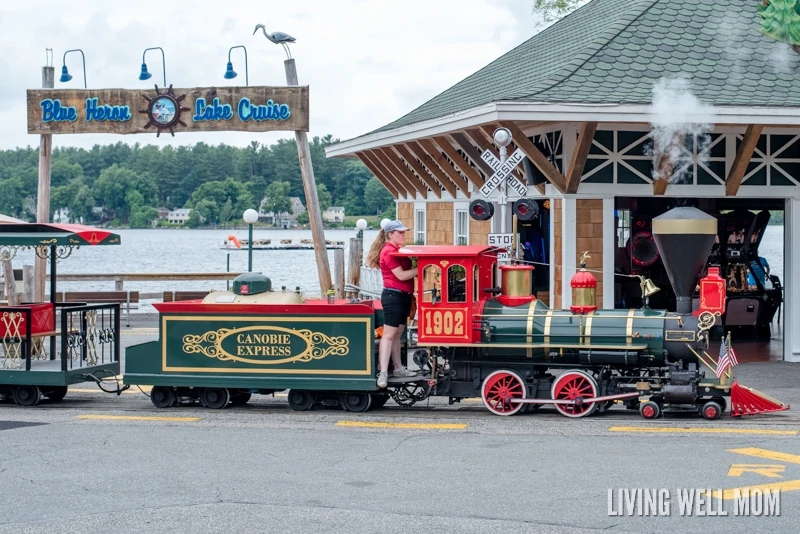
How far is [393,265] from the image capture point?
12.9 m

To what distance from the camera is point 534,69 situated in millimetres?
19219

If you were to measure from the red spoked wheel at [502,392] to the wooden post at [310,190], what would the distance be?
8368 mm

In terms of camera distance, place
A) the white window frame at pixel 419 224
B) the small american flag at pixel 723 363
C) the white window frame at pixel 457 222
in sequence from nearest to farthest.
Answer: the small american flag at pixel 723 363, the white window frame at pixel 457 222, the white window frame at pixel 419 224

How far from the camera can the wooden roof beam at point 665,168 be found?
16734mm

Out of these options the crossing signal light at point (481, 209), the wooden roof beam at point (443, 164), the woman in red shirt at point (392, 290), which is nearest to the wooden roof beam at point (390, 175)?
the wooden roof beam at point (443, 164)

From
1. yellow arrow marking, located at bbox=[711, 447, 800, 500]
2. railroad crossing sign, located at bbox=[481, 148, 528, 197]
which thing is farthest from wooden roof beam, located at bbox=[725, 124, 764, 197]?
yellow arrow marking, located at bbox=[711, 447, 800, 500]

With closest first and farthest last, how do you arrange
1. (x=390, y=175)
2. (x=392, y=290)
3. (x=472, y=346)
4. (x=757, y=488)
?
Answer: 1. (x=757, y=488)
2. (x=472, y=346)
3. (x=392, y=290)
4. (x=390, y=175)

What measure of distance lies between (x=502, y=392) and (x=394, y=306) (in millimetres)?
1526

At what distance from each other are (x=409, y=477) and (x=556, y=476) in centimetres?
121

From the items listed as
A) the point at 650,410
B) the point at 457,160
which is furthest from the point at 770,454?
the point at 457,160

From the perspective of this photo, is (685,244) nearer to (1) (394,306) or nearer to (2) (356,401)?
(1) (394,306)

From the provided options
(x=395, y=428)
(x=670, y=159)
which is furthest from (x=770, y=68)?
(x=395, y=428)

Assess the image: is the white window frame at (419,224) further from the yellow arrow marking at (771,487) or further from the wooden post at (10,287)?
the yellow arrow marking at (771,487)

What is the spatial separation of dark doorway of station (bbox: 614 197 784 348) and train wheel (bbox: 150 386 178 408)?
27.1ft
